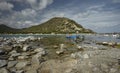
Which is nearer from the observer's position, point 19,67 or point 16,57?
point 19,67

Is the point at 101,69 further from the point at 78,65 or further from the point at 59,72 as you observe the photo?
the point at 59,72

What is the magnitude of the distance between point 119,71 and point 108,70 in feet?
3.16

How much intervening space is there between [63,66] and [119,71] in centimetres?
543

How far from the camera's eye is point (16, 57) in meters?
20.2

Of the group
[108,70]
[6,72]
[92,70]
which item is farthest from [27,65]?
[108,70]

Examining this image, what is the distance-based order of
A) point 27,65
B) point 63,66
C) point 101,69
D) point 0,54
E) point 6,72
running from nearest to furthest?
point 6,72
point 101,69
point 63,66
point 27,65
point 0,54

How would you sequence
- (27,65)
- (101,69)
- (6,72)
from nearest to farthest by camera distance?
(6,72), (101,69), (27,65)

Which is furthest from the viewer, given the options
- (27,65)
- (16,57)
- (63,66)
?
(16,57)

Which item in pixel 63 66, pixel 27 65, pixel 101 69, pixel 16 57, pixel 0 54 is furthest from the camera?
pixel 0 54

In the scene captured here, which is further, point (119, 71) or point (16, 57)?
point (16, 57)

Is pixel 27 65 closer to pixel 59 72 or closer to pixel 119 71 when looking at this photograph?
pixel 59 72

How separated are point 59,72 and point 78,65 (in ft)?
8.42

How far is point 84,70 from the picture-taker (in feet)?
42.0

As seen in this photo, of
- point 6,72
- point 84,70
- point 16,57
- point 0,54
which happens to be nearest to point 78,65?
point 84,70
